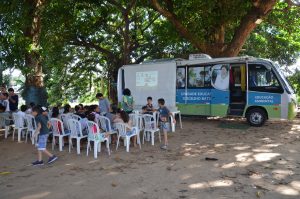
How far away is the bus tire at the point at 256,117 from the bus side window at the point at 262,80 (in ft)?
2.41

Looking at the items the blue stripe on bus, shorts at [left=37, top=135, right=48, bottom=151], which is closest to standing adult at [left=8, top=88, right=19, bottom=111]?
shorts at [left=37, top=135, right=48, bottom=151]

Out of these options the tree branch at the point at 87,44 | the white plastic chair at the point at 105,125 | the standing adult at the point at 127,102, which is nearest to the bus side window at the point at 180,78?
the standing adult at the point at 127,102

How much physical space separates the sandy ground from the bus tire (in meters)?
1.84

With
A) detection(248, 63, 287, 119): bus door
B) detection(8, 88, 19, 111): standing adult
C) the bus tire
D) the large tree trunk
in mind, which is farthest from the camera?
the large tree trunk

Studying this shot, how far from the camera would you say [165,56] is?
2003 cm

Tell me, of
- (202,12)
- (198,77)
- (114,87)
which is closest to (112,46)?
(114,87)

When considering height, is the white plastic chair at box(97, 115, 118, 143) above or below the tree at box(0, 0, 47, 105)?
below

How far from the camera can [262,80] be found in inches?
450

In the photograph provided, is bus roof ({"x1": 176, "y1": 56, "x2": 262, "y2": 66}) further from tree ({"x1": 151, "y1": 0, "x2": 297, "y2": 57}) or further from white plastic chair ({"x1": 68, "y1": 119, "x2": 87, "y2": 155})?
white plastic chair ({"x1": 68, "y1": 119, "x2": 87, "y2": 155})

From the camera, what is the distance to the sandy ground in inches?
207

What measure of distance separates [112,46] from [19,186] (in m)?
16.4

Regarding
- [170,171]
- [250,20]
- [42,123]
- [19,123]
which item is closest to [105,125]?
[42,123]

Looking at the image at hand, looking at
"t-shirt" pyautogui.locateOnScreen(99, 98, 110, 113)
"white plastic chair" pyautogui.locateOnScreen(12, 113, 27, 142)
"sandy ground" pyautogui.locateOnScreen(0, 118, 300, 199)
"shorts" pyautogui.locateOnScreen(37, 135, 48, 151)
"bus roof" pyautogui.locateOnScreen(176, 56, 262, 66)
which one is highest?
"bus roof" pyautogui.locateOnScreen(176, 56, 262, 66)

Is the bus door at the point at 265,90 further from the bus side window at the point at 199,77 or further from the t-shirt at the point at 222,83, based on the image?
the bus side window at the point at 199,77
